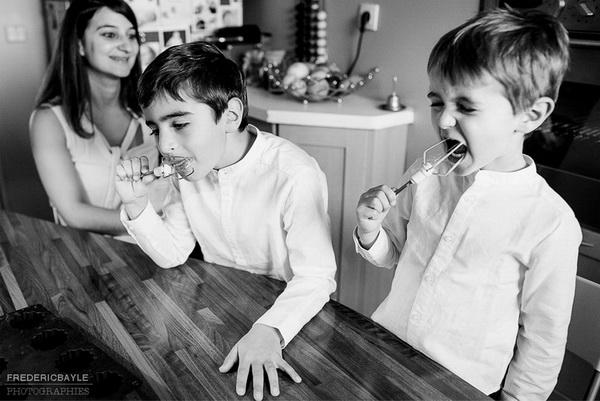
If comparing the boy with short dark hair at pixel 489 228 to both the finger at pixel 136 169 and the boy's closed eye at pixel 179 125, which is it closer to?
the boy's closed eye at pixel 179 125

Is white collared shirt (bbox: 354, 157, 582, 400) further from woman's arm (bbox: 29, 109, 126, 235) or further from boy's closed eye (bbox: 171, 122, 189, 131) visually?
woman's arm (bbox: 29, 109, 126, 235)

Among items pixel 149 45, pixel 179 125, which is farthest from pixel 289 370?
pixel 149 45

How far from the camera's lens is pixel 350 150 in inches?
80.7

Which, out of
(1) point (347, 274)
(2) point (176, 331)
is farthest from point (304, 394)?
(1) point (347, 274)

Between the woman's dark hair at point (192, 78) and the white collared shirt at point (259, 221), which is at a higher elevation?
the woman's dark hair at point (192, 78)

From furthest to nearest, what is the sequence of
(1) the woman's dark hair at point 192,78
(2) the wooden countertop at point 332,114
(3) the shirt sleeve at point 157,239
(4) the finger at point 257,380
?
(2) the wooden countertop at point 332,114 → (3) the shirt sleeve at point 157,239 → (1) the woman's dark hair at point 192,78 → (4) the finger at point 257,380

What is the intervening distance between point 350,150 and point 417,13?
59 centimetres

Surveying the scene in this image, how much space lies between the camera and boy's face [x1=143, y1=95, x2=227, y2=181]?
1093 millimetres

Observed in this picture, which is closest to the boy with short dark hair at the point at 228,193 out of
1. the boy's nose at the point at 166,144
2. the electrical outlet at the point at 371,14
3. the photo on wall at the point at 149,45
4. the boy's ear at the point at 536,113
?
the boy's nose at the point at 166,144

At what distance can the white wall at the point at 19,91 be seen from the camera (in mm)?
2801

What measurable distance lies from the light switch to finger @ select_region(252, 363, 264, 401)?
8.75 feet

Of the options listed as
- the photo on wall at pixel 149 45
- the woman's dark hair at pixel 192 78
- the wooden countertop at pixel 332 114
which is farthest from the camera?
the photo on wall at pixel 149 45

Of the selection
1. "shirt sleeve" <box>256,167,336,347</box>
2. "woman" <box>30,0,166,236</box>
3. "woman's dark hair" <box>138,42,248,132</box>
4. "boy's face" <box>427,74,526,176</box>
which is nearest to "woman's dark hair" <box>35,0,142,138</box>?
"woman" <box>30,0,166,236</box>

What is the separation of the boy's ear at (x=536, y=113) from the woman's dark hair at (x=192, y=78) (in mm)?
610
